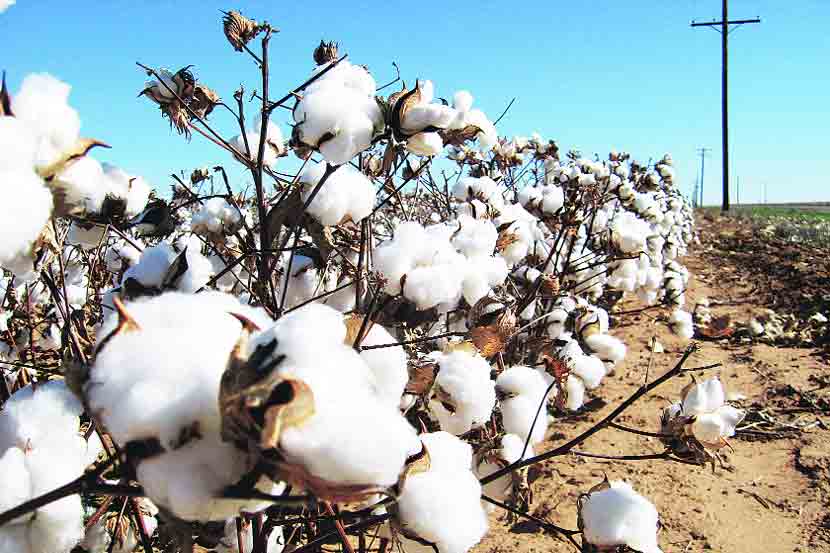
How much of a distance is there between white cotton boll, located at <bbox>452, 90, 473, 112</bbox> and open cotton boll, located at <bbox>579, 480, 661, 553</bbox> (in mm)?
1112

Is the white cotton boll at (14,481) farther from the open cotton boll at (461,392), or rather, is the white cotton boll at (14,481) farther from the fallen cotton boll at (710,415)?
the fallen cotton boll at (710,415)

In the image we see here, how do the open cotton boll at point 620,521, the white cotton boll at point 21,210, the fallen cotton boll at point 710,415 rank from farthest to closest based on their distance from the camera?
the fallen cotton boll at point 710,415, the open cotton boll at point 620,521, the white cotton boll at point 21,210

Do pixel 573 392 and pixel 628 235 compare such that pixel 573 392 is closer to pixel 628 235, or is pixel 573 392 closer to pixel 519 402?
pixel 519 402

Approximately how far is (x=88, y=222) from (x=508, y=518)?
2119 mm

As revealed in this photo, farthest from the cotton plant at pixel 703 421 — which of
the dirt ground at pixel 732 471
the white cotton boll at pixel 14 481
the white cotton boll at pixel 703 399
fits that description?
the white cotton boll at pixel 14 481

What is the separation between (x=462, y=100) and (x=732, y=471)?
246 cm

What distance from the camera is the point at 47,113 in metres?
0.73

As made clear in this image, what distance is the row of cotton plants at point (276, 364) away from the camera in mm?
517

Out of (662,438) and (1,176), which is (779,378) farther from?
(1,176)

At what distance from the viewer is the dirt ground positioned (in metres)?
2.58

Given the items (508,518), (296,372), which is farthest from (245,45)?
(508,518)

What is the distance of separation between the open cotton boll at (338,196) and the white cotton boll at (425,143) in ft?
0.53

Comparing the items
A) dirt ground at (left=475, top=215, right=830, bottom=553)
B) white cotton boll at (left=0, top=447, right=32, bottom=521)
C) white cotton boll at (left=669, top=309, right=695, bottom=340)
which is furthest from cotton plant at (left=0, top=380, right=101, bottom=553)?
white cotton boll at (left=669, top=309, right=695, bottom=340)

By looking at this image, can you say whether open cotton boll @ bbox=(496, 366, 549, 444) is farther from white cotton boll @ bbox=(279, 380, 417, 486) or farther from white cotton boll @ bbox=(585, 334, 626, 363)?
white cotton boll @ bbox=(279, 380, 417, 486)
